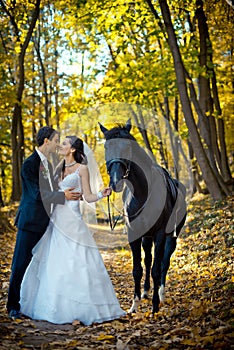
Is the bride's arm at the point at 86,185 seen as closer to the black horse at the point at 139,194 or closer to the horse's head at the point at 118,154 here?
the black horse at the point at 139,194

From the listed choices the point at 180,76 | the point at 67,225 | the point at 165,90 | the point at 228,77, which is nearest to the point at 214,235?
the point at 180,76

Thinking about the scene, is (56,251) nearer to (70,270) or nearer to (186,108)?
(70,270)

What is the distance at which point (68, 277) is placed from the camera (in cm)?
659

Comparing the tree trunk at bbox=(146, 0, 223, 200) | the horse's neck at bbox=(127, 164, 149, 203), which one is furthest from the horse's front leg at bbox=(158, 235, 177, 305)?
the tree trunk at bbox=(146, 0, 223, 200)

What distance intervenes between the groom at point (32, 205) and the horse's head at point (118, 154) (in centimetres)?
94

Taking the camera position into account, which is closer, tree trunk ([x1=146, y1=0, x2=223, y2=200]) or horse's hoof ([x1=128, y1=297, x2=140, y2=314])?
horse's hoof ([x1=128, y1=297, x2=140, y2=314])

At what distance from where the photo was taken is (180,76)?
13836 mm

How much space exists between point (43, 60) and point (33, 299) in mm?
23200

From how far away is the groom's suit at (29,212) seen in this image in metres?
6.49

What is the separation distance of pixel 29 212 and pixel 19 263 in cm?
72

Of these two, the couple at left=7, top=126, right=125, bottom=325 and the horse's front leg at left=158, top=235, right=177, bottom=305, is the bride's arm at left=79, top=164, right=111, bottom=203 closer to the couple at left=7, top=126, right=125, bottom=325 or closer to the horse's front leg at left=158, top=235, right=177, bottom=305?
the couple at left=7, top=126, right=125, bottom=325

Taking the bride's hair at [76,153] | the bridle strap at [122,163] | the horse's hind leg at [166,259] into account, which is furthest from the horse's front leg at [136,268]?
the bride's hair at [76,153]

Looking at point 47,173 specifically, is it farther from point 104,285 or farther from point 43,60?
point 43,60

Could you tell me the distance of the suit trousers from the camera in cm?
653
